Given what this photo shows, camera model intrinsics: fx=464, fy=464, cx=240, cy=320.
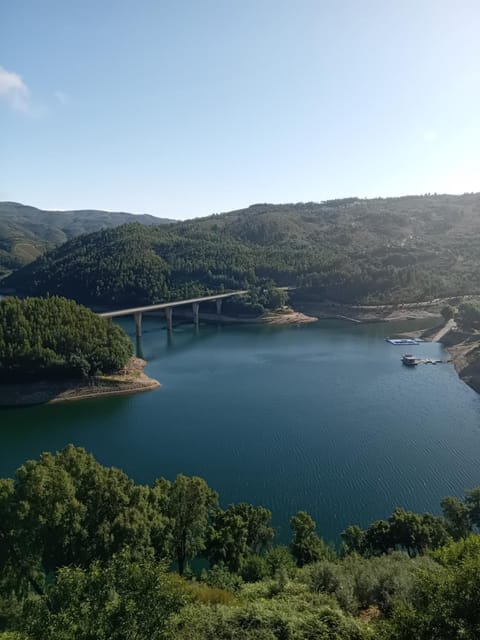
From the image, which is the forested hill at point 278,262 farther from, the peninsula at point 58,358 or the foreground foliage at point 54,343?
the peninsula at point 58,358

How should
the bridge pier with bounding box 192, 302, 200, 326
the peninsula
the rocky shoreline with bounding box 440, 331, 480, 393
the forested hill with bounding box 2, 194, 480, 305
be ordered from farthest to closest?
1. the forested hill with bounding box 2, 194, 480, 305
2. the bridge pier with bounding box 192, 302, 200, 326
3. the rocky shoreline with bounding box 440, 331, 480, 393
4. the peninsula

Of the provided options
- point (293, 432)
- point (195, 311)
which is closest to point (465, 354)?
point (293, 432)

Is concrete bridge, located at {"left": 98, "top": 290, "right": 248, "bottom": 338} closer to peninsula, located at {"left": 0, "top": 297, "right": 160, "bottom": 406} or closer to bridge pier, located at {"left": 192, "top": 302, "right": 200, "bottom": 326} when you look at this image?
bridge pier, located at {"left": 192, "top": 302, "right": 200, "bottom": 326}

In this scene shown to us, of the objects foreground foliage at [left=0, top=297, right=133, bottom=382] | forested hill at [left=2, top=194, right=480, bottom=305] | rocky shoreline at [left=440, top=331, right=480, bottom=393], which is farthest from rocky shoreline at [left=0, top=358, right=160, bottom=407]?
forested hill at [left=2, top=194, right=480, bottom=305]

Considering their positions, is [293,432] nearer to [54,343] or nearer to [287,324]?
[54,343]

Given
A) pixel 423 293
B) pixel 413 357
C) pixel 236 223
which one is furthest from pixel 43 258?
pixel 413 357

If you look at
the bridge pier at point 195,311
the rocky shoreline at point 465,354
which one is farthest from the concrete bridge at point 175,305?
the rocky shoreline at point 465,354

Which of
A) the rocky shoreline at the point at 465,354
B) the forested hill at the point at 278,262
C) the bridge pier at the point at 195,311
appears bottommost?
the rocky shoreline at the point at 465,354
